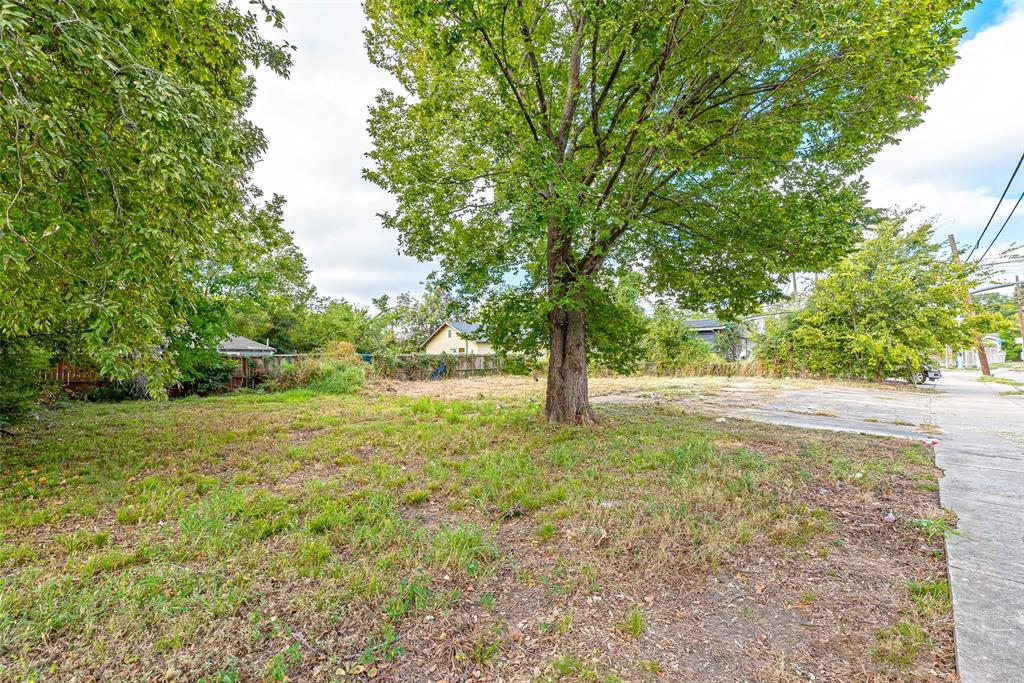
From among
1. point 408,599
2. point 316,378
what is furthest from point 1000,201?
point 316,378

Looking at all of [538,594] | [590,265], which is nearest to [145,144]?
[538,594]

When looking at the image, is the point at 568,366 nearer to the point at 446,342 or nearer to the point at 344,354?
the point at 344,354

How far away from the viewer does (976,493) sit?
3.49 m

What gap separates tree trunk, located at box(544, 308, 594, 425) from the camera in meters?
6.16

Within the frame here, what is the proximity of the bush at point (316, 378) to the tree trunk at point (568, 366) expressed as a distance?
310 inches

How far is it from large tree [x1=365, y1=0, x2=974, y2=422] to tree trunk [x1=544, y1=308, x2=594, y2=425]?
0.03m

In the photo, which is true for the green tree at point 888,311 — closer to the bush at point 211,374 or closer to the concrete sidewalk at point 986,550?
the concrete sidewalk at point 986,550

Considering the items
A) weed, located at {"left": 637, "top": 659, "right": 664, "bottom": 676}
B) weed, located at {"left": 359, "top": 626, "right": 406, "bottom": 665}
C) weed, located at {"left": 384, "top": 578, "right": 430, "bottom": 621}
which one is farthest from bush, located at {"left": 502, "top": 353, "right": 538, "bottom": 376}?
weed, located at {"left": 637, "top": 659, "right": 664, "bottom": 676}

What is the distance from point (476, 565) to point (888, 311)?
1700cm

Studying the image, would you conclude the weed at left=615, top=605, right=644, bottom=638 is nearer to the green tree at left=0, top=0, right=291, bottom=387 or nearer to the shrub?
the green tree at left=0, top=0, right=291, bottom=387

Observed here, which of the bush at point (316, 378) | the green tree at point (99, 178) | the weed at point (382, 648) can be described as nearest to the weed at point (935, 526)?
the weed at point (382, 648)

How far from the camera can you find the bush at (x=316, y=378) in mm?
12148

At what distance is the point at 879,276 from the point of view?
13312 millimetres

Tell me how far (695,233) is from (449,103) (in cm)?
388
